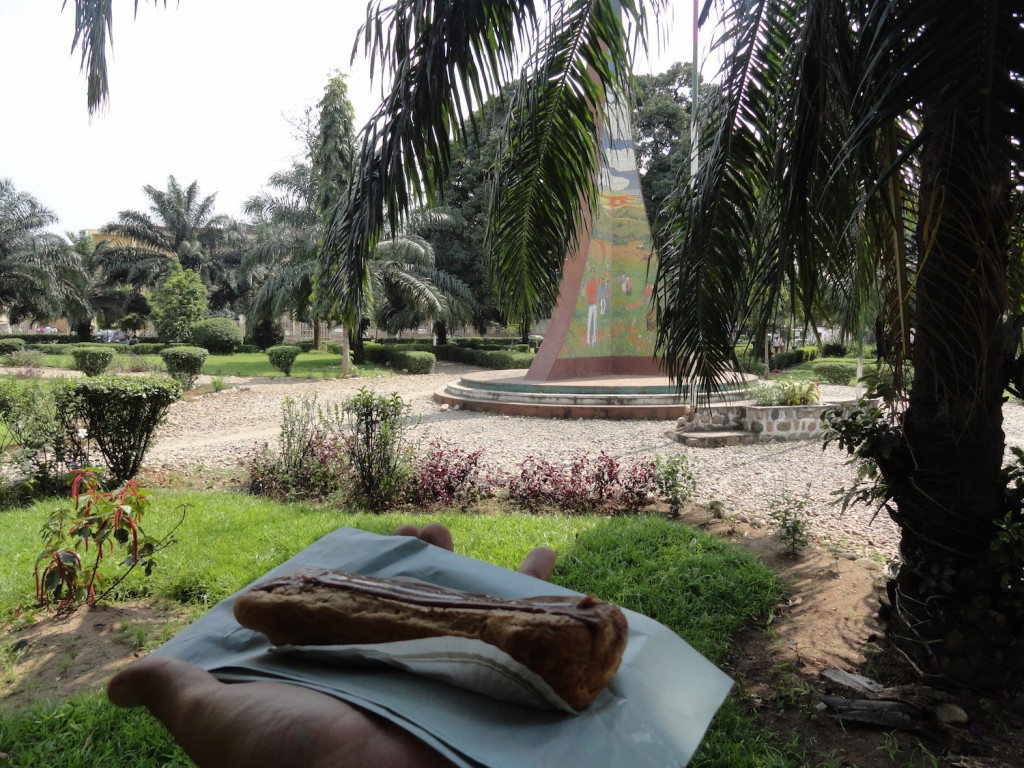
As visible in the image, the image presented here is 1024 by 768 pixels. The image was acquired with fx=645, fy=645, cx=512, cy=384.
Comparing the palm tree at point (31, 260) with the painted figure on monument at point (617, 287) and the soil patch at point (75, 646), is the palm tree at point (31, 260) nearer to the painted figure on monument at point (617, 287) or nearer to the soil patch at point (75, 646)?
the painted figure on monument at point (617, 287)

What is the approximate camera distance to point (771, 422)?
9688 mm

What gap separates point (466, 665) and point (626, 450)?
8284 mm

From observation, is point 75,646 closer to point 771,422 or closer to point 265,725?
point 265,725

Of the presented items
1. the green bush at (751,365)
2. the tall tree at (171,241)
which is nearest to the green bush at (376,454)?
the green bush at (751,365)

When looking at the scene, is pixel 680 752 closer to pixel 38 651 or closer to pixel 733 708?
pixel 733 708

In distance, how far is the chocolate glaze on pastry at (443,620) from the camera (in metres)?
0.90

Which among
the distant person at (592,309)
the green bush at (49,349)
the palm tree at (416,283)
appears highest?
the palm tree at (416,283)

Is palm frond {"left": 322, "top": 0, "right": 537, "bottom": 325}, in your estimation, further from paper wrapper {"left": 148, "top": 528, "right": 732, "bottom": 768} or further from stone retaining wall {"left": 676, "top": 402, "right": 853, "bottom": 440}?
stone retaining wall {"left": 676, "top": 402, "right": 853, "bottom": 440}

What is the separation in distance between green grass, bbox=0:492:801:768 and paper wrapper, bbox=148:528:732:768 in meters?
1.76

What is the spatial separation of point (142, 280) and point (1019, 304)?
141 ft

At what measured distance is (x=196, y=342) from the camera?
1164 inches

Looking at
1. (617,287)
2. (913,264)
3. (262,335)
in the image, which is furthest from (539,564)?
(262,335)

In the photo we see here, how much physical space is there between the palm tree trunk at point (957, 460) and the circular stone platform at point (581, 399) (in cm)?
851

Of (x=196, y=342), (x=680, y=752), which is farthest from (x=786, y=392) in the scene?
(x=196, y=342)
